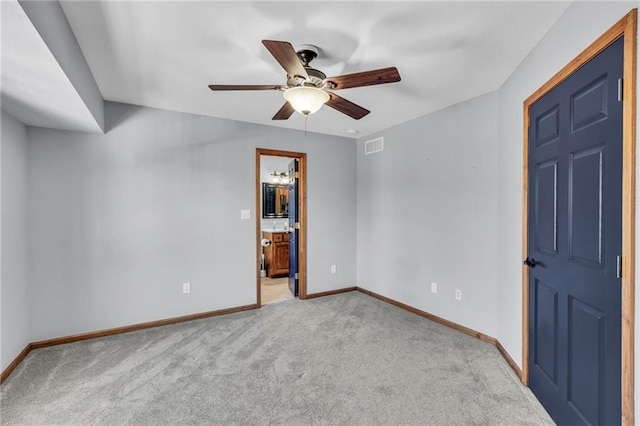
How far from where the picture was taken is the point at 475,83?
2.59 meters

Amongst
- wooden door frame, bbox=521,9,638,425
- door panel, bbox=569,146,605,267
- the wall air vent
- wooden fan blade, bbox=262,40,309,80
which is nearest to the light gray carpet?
wooden door frame, bbox=521,9,638,425

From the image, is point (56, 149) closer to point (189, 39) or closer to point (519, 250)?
point (189, 39)

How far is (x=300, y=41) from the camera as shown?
1.91 metres

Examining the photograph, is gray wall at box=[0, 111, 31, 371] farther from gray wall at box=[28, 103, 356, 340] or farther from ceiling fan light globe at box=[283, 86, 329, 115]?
ceiling fan light globe at box=[283, 86, 329, 115]

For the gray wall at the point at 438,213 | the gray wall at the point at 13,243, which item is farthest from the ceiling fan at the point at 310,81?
the gray wall at the point at 13,243

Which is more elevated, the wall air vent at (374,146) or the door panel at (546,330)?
the wall air vent at (374,146)

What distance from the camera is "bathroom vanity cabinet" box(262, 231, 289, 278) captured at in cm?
533

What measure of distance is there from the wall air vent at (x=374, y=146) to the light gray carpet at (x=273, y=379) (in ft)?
7.72

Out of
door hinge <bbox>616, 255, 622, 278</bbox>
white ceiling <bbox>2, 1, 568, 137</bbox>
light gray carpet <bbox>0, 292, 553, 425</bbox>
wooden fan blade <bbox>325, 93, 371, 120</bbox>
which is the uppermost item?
white ceiling <bbox>2, 1, 568, 137</bbox>

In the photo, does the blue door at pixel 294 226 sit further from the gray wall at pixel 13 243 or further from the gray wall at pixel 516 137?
the gray wall at pixel 13 243

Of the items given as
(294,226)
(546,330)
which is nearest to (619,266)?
(546,330)

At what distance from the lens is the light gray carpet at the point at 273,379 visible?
6.04ft

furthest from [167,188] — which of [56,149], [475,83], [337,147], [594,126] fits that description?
[594,126]

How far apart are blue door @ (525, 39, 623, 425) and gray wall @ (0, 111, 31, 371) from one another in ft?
12.6
